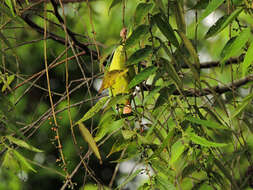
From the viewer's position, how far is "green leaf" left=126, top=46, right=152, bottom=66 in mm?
768

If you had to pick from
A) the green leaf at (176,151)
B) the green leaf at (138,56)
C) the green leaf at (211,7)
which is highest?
the green leaf at (211,7)

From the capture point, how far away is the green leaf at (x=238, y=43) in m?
0.76

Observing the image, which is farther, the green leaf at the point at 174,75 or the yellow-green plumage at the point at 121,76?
the yellow-green plumage at the point at 121,76

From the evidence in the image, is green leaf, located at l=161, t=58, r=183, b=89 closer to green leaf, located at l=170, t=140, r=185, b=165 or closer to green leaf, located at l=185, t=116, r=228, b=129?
green leaf, located at l=185, t=116, r=228, b=129

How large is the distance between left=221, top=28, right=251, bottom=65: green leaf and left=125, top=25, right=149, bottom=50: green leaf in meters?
0.16

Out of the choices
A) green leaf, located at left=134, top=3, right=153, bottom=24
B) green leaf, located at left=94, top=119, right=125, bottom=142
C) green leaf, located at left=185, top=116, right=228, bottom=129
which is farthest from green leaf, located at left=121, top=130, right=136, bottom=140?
green leaf, located at left=134, top=3, right=153, bottom=24

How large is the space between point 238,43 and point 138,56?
0.19m

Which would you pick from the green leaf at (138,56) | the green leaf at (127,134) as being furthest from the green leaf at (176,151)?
the green leaf at (138,56)

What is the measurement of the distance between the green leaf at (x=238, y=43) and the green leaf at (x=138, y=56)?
15 cm

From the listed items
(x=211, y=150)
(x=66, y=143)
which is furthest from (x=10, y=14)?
(x=66, y=143)

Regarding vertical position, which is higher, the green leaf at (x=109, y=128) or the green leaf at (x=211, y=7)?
the green leaf at (x=211, y=7)

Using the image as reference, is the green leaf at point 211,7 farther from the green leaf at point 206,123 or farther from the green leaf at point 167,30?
the green leaf at point 206,123

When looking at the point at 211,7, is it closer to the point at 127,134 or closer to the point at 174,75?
the point at 174,75

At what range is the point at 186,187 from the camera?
215cm
